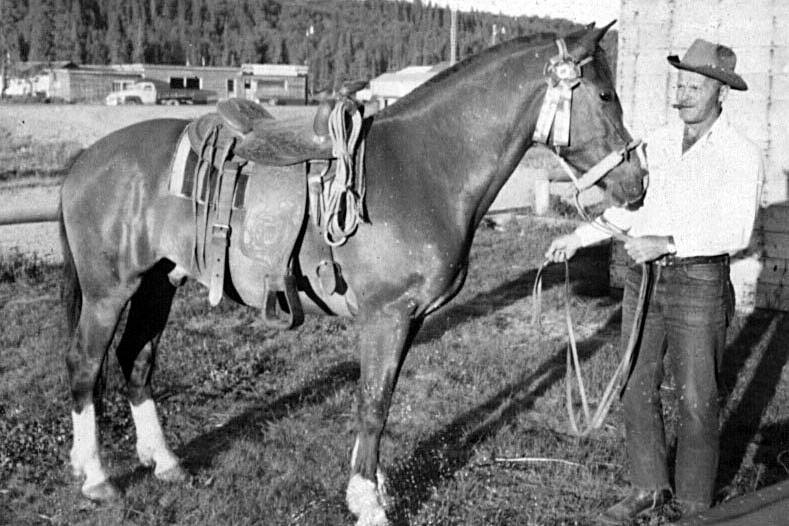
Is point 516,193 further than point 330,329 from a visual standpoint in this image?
Yes

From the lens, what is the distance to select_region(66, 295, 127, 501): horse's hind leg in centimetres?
412

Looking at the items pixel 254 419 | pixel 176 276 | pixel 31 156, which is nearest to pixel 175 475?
pixel 254 419

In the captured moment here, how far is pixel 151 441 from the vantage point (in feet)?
14.4

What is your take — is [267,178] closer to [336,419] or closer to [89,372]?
[89,372]

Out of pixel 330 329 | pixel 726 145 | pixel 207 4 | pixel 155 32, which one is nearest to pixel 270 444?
pixel 330 329

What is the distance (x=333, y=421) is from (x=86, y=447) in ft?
5.10

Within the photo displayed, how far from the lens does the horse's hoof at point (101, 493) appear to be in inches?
159

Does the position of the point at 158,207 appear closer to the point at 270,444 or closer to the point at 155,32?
the point at 270,444

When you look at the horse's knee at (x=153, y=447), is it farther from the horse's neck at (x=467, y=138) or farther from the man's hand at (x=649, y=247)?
the man's hand at (x=649, y=247)

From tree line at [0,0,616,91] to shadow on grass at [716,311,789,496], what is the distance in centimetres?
6874

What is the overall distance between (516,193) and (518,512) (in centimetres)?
1285

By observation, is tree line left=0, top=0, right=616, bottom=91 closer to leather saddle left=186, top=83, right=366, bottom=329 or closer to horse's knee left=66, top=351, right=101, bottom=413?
leather saddle left=186, top=83, right=366, bottom=329

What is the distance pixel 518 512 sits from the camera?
13.1 ft

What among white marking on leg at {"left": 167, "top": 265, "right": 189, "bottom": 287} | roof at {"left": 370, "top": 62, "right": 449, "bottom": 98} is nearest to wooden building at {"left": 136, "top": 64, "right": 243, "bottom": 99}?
roof at {"left": 370, "top": 62, "right": 449, "bottom": 98}
